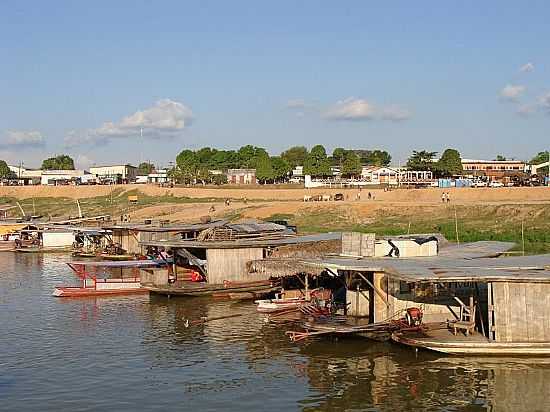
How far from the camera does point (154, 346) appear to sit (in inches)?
1134

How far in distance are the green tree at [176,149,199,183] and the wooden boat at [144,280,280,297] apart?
317ft

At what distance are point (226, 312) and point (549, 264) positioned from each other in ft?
47.4

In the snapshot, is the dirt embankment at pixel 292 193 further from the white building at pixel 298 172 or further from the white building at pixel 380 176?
the white building at pixel 298 172

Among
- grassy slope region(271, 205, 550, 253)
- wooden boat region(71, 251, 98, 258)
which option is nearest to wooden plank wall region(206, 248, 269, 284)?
grassy slope region(271, 205, 550, 253)

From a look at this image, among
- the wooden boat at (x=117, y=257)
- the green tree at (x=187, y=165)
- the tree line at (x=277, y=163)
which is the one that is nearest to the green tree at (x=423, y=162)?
the tree line at (x=277, y=163)

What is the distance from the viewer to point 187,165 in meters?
142

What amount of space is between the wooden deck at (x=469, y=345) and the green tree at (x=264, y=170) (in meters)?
100

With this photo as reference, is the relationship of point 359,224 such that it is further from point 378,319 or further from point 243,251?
point 378,319

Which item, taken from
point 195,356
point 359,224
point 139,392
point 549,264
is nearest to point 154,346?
point 195,356

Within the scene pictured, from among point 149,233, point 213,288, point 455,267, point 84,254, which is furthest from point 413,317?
point 84,254

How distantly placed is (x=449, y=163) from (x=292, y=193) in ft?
125

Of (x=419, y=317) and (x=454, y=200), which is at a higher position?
(x=454, y=200)

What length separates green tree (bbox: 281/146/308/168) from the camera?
6249 inches

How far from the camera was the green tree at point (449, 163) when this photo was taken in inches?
4707
